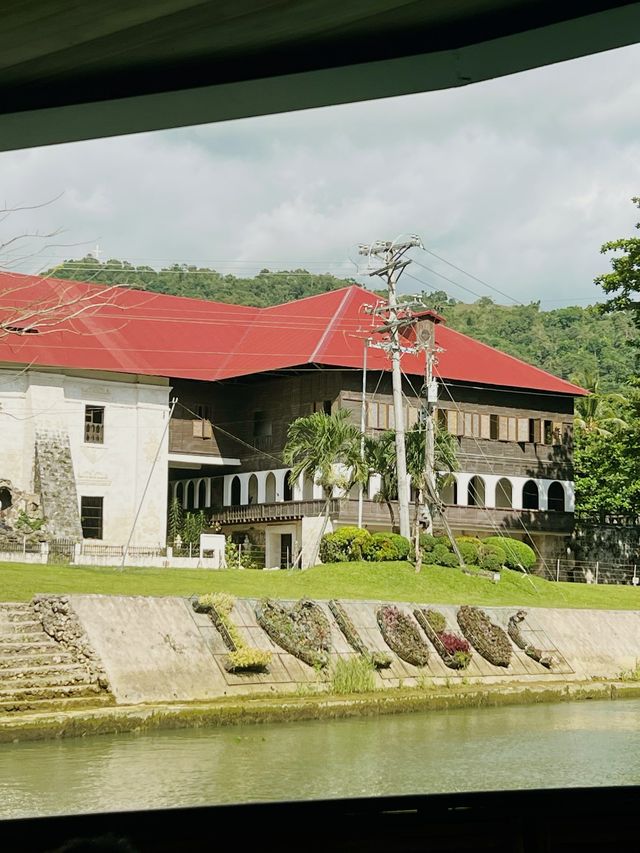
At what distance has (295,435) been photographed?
29.8m

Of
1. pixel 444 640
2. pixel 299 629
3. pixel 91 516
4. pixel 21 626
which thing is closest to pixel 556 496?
pixel 91 516

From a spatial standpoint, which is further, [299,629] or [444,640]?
[444,640]

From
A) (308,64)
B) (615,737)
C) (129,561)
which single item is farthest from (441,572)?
(308,64)

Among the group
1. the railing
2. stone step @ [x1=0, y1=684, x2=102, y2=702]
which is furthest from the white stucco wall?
stone step @ [x1=0, y1=684, x2=102, y2=702]

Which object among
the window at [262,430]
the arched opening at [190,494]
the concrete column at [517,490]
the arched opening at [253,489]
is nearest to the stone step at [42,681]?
the window at [262,430]

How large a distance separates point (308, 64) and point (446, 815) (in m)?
1.87

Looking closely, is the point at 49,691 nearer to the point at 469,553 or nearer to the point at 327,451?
the point at 327,451

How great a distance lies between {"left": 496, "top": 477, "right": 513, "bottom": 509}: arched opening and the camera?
123 ft

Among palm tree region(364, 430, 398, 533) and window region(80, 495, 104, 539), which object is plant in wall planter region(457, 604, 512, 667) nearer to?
palm tree region(364, 430, 398, 533)

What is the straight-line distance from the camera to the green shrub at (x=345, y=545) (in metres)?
27.4

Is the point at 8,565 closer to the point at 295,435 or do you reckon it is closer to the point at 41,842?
the point at 295,435

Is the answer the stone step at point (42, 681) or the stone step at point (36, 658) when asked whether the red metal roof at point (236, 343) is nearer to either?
the stone step at point (36, 658)

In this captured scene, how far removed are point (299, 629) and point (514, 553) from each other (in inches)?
490

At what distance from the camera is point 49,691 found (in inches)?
580
